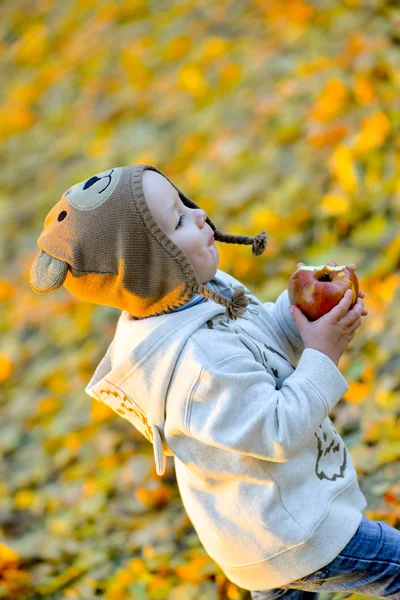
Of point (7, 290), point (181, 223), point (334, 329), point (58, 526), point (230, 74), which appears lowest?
point (7, 290)

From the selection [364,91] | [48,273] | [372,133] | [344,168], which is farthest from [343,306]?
[364,91]

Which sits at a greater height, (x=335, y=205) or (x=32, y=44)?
(x=32, y=44)

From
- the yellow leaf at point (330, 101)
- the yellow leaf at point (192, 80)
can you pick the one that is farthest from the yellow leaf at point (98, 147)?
the yellow leaf at point (330, 101)

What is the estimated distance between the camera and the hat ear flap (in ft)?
5.27

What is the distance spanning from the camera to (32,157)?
18.7 ft

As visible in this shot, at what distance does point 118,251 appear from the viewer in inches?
62.2

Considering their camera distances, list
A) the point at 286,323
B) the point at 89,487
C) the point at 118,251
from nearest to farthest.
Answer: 1. the point at 118,251
2. the point at 286,323
3. the point at 89,487

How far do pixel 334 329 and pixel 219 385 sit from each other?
0.32 m

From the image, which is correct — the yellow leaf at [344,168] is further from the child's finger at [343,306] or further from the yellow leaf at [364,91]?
the child's finger at [343,306]

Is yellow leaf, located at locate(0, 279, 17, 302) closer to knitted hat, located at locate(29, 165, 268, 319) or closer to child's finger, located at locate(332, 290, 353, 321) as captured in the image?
knitted hat, located at locate(29, 165, 268, 319)

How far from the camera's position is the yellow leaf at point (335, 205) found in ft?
11.7

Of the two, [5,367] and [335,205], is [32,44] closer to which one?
[5,367]

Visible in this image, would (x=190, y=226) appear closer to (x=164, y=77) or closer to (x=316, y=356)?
(x=316, y=356)

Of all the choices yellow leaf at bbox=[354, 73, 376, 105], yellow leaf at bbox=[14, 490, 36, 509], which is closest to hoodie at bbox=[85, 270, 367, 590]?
yellow leaf at bbox=[14, 490, 36, 509]
